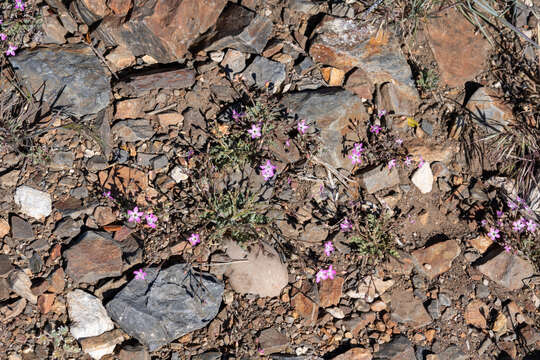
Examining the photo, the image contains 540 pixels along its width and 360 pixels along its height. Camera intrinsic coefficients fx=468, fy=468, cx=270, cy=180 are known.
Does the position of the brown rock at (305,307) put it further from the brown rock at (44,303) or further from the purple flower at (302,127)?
the brown rock at (44,303)

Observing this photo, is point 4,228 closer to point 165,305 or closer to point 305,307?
point 165,305

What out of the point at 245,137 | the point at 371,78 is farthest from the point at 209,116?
the point at 371,78

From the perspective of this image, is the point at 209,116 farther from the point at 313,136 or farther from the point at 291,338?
the point at 291,338

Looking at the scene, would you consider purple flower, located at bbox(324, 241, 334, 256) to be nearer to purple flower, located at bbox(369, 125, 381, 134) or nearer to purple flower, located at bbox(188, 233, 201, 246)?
purple flower, located at bbox(188, 233, 201, 246)

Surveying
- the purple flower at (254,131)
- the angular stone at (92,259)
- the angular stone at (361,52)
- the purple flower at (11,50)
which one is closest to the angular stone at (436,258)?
the angular stone at (361,52)

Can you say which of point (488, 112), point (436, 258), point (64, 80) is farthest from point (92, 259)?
point (488, 112)

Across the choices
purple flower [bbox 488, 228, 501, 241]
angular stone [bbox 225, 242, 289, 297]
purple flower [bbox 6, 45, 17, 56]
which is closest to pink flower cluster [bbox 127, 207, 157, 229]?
angular stone [bbox 225, 242, 289, 297]
